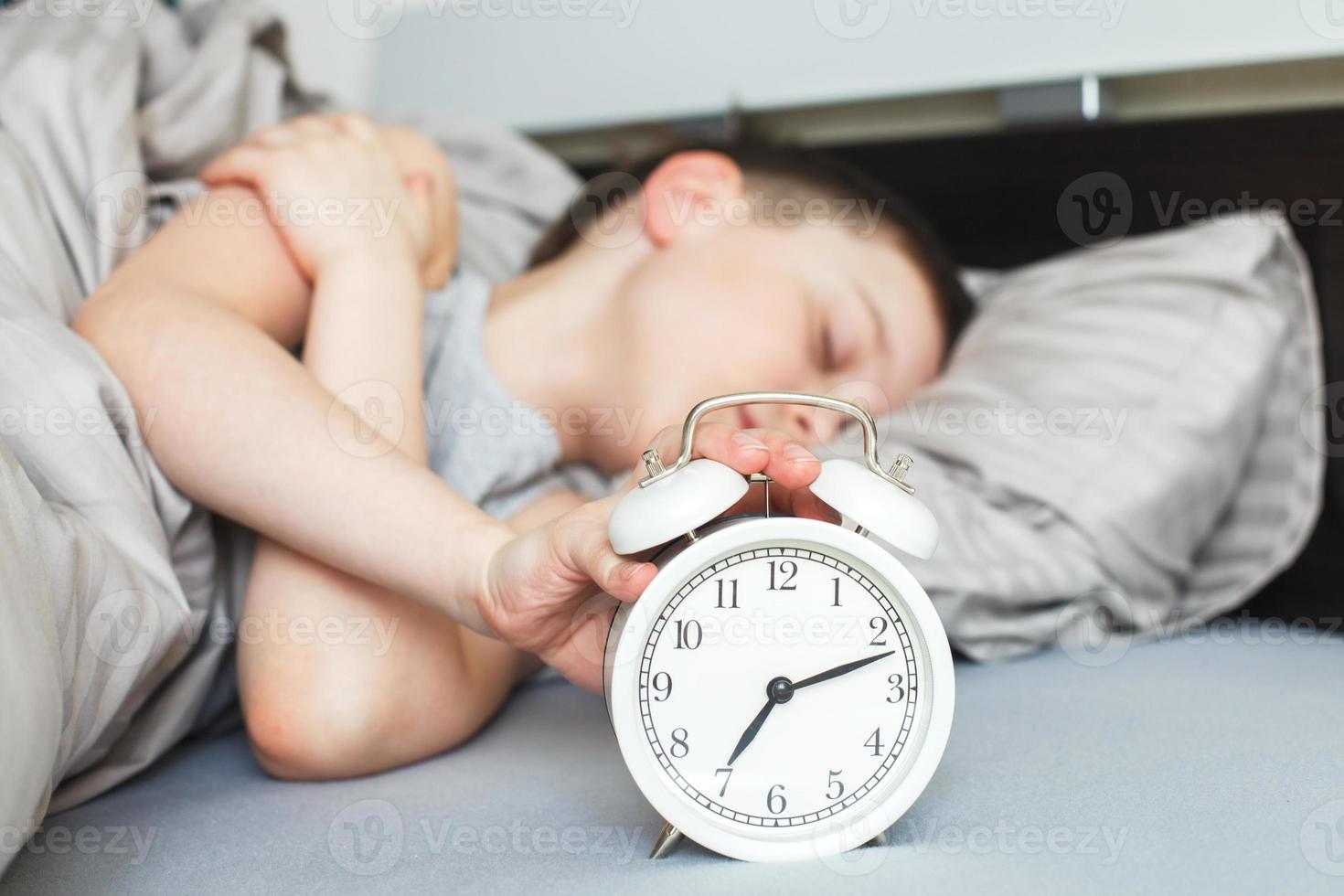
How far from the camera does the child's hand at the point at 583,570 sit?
0.67 m

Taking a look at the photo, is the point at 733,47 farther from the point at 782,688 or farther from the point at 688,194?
the point at 782,688

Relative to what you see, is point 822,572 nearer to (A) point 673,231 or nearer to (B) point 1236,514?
(A) point 673,231

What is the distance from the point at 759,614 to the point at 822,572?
0.15ft

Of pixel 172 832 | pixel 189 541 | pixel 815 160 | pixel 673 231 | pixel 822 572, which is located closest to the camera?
pixel 822 572

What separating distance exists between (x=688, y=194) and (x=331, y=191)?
1.49ft

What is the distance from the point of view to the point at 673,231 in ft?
4.44

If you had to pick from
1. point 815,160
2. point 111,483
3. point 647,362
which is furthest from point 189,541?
point 815,160

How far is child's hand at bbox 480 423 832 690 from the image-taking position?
0.67 meters
